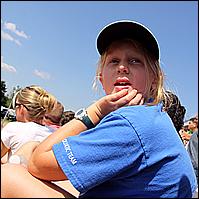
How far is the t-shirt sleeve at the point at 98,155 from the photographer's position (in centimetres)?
97

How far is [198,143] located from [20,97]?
2.48 metres

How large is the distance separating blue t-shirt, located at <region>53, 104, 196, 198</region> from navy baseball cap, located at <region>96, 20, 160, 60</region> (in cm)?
37

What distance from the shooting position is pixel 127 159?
0.99 metres

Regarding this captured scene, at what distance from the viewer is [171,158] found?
3.50ft

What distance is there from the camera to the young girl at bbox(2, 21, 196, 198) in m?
0.98

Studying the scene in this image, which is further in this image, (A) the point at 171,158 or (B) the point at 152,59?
(B) the point at 152,59

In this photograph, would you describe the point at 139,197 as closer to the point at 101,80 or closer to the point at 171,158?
the point at 171,158

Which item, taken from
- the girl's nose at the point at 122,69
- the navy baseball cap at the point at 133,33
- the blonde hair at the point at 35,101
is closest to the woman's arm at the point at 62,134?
the girl's nose at the point at 122,69

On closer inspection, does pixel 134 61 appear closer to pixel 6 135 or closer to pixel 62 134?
pixel 62 134

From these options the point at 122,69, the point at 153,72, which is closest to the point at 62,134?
the point at 122,69

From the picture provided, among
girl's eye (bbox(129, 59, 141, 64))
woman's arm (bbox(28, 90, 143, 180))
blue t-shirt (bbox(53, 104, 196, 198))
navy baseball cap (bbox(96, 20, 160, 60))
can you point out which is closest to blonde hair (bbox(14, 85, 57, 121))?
navy baseball cap (bbox(96, 20, 160, 60))

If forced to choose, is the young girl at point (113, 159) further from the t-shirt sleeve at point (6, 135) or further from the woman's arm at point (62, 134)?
the t-shirt sleeve at point (6, 135)

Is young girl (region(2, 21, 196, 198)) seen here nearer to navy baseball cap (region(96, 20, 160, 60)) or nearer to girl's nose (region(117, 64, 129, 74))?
girl's nose (region(117, 64, 129, 74))

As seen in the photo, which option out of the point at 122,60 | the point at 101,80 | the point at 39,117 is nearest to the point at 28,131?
the point at 39,117
